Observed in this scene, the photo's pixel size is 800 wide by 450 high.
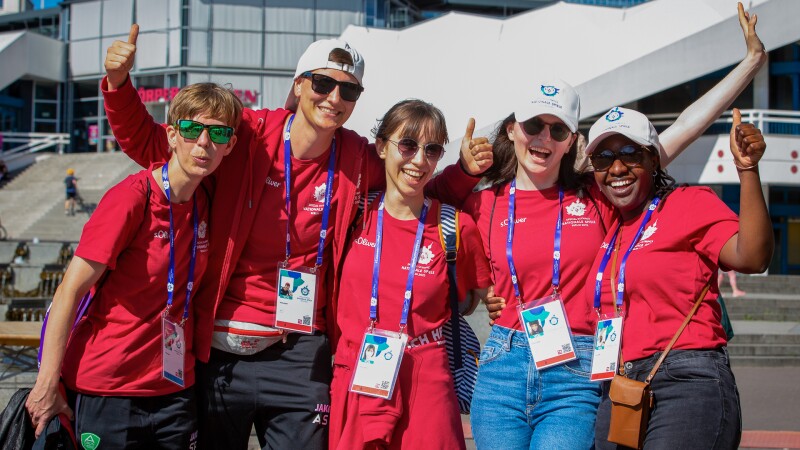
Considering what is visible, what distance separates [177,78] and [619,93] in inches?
903

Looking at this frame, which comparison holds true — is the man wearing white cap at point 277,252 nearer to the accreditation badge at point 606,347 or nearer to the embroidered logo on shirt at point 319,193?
the embroidered logo on shirt at point 319,193

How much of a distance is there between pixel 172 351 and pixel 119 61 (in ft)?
4.31

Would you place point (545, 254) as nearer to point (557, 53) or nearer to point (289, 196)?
point (289, 196)

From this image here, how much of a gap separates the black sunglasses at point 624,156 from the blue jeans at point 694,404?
2.79 feet

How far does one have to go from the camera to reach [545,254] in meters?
3.63

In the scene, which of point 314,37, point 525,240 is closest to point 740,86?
point 525,240

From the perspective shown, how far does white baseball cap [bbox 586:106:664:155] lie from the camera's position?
11.2 feet

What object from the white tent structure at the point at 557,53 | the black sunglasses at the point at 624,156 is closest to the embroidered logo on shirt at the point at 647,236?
the black sunglasses at the point at 624,156

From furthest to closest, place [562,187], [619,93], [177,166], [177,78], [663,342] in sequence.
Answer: [177,78]
[619,93]
[562,187]
[177,166]
[663,342]

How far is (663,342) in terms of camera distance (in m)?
3.18

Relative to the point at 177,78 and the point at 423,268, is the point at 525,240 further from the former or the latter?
the point at 177,78

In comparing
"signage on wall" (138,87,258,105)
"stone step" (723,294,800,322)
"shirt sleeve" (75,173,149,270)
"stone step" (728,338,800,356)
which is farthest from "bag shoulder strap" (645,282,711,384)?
"signage on wall" (138,87,258,105)

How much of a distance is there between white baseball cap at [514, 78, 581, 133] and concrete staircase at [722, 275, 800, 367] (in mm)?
9414

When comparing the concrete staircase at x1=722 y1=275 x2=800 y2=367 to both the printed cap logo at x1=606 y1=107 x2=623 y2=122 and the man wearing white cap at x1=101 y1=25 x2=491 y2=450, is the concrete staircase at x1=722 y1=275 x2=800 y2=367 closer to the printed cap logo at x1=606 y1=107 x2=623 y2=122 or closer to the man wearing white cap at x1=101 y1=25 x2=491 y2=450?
the printed cap logo at x1=606 y1=107 x2=623 y2=122
